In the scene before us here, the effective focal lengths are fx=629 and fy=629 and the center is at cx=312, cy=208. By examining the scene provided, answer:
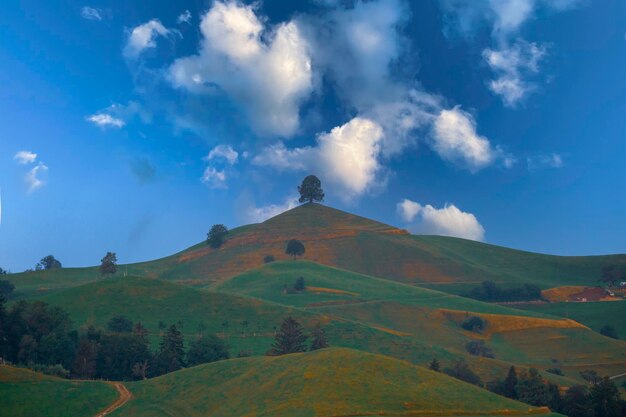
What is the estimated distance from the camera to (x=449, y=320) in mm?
160375

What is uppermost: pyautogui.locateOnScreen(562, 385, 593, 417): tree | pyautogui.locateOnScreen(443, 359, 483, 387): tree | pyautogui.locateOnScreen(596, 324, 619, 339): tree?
pyautogui.locateOnScreen(596, 324, 619, 339): tree

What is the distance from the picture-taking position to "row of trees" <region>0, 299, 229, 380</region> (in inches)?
4124

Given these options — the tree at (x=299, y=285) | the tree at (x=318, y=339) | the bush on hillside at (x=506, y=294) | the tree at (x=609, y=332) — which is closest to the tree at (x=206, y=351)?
the tree at (x=318, y=339)

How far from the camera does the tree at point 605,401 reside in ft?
281

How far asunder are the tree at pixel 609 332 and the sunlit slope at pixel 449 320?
18.8 ft

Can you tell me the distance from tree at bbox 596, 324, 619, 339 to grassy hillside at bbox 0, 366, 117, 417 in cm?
12623

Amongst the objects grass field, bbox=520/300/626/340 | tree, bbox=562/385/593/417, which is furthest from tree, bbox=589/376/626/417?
grass field, bbox=520/300/626/340

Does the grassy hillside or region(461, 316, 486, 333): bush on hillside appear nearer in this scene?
the grassy hillside

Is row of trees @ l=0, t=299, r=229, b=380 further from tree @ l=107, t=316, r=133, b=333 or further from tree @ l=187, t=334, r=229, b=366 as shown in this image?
tree @ l=107, t=316, r=133, b=333

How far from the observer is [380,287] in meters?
192

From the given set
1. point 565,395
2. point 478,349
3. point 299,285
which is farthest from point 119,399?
point 299,285

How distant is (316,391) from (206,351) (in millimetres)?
49082

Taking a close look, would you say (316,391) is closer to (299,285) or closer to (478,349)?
(478,349)

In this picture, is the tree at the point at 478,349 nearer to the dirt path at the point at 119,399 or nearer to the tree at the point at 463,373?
the tree at the point at 463,373
